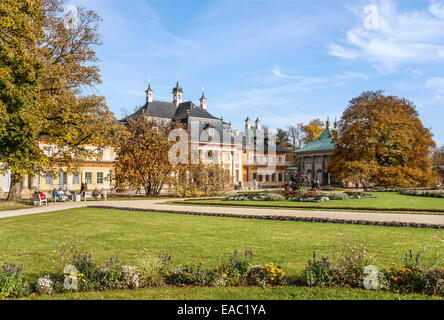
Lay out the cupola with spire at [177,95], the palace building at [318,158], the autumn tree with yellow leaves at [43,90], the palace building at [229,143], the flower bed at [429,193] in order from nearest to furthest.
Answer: the autumn tree with yellow leaves at [43,90]
the flower bed at [429,193]
the palace building at [229,143]
the palace building at [318,158]
the cupola with spire at [177,95]

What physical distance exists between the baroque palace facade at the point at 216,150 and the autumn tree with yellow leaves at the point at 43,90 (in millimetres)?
20902

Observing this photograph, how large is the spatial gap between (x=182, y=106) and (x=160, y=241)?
50738 mm

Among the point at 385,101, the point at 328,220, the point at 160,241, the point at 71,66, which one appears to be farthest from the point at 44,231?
the point at 385,101

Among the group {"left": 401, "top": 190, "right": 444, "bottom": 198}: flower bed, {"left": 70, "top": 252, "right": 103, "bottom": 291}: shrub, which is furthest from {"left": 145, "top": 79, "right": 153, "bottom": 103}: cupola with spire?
{"left": 70, "top": 252, "right": 103, "bottom": 291}: shrub

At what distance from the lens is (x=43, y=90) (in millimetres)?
22594

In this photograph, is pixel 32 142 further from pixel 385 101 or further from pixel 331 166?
pixel 385 101

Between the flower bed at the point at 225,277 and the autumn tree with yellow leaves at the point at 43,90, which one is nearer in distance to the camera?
the flower bed at the point at 225,277

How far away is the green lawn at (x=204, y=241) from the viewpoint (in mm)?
5414

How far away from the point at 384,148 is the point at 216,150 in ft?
86.3

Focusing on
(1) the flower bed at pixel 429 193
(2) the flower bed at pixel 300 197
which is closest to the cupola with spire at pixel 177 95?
(2) the flower bed at pixel 300 197

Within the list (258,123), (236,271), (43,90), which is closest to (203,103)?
(258,123)

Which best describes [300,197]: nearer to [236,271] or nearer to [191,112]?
[236,271]

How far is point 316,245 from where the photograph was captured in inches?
338

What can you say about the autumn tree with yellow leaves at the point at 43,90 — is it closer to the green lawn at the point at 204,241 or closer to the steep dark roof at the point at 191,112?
the green lawn at the point at 204,241
